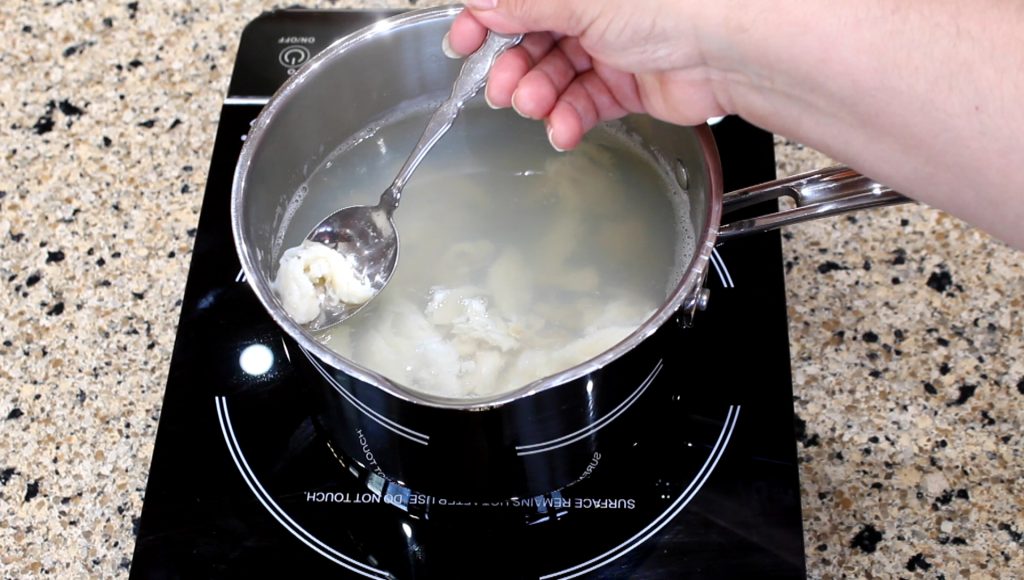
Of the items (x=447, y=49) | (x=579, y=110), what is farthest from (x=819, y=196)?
(x=447, y=49)

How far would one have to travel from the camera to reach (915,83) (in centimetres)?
64

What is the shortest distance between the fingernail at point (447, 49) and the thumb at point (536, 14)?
6cm

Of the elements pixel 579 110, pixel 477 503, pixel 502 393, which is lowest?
pixel 477 503

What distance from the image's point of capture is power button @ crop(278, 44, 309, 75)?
105cm

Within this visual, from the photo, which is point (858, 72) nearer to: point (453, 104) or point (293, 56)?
point (453, 104)

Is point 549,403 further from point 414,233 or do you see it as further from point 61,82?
point 61,82

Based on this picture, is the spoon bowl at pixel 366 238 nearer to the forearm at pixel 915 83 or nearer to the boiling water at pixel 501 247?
the boiling water at pixel 501 247

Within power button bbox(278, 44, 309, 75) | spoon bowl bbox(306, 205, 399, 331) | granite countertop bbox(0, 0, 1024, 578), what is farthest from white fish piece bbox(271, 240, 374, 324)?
power button bbox(278, 44, 309, 75)

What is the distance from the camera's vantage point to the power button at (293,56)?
105 centimetres

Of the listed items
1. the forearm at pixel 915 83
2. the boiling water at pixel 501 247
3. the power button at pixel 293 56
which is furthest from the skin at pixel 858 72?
the power button at pixel 293 56

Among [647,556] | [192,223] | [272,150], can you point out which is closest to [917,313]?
[647,556]

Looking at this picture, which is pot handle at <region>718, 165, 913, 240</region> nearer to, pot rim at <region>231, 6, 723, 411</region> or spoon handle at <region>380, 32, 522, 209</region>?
pot rim at <region>231, 6, 723, 411</region>

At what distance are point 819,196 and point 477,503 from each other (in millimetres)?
370

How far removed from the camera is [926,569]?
0.74m
